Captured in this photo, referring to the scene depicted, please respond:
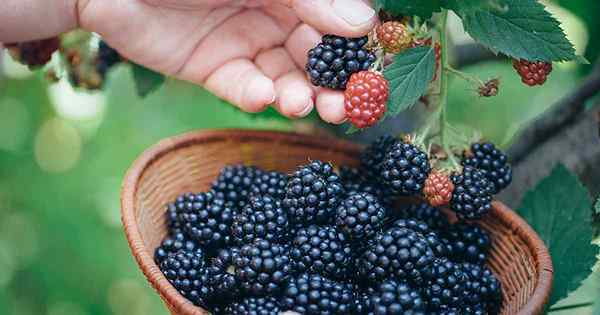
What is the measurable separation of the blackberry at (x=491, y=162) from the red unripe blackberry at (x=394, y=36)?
342 millimetres

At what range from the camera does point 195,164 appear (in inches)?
73.7

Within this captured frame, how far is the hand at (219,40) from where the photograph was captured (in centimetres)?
173

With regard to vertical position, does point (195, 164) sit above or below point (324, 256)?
below

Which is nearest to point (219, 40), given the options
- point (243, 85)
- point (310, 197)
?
point (243, 85)

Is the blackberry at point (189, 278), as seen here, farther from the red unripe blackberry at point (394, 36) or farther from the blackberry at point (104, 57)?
the blackberry at point (104, 57)

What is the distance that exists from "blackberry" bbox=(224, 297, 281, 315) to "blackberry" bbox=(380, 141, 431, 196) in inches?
15.3

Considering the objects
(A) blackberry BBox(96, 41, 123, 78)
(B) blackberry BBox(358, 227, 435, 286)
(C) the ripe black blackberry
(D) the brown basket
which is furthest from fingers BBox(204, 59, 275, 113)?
(B) blackberry BBox(358, 227, 435, 286)

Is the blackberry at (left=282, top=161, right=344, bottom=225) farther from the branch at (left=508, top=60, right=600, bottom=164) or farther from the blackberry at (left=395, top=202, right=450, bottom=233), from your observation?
the branch at (left=508, top=60, right=600, bottom=164)

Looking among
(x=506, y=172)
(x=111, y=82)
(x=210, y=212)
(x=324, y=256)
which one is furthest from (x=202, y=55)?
(x=111, y=82)

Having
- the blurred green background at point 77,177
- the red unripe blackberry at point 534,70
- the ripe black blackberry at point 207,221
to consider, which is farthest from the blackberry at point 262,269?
the blurred green background at point 77,177

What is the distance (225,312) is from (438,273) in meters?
0.48

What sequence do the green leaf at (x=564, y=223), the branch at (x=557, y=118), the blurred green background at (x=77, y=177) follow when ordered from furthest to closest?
the blurred green background at (x=77, y=177) → the branch at (x=557, y=118) → the green leaf at (x=564, y=223)

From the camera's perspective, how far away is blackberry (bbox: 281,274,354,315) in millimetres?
1348

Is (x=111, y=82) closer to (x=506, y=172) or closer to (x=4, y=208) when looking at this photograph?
Result: (x=4, y=208)
